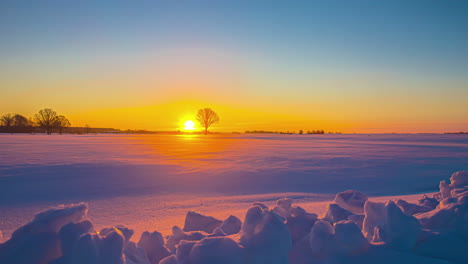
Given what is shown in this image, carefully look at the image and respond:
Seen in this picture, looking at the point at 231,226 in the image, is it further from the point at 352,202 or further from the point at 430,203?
the point at 430,203

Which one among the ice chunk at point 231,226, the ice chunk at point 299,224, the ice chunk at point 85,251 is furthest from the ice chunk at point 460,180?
the ice chunk at point 85,251

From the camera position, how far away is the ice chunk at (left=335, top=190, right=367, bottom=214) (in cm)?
222

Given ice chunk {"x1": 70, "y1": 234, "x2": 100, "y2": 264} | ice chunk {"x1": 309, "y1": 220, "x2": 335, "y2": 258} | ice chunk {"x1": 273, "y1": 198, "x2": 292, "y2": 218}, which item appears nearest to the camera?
ice chunk {"x1": 70, "y1": 234, "x2": 100, "y2": 264}

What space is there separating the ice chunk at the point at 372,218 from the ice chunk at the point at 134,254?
4.68 ft

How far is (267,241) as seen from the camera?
1.42m

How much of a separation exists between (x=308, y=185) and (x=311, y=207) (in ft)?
6.12

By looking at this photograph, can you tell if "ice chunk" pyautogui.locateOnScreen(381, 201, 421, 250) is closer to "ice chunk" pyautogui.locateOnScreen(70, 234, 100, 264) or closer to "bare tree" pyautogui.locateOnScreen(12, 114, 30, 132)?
"ice chunk" pyautogui.locateOnScreen(70, 234, 100, 264)

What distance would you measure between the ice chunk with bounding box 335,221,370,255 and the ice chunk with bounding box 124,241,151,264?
43.9 inches

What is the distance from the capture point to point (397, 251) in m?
1.55

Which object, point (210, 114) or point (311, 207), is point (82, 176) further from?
point (210, 114)

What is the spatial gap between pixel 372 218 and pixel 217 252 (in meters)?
Result: 1.09

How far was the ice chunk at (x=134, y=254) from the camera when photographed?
4.92ft

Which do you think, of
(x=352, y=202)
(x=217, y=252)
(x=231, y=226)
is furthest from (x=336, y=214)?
(x=217, y=252)

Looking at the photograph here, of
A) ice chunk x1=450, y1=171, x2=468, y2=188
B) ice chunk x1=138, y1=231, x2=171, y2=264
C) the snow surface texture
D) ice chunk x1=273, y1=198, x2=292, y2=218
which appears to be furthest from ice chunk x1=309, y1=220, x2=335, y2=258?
ice chunk x1=450, y1=171, x2=468, y2=188
